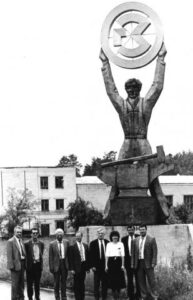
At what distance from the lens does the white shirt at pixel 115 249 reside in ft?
40.5

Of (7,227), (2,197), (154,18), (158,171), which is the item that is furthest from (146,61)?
(2,197)

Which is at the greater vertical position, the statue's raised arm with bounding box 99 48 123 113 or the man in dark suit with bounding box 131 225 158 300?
the statue's raised arm with bounding box 99 48 123 113

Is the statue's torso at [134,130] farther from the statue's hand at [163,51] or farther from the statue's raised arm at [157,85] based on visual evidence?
the statue's hand at [163,51]

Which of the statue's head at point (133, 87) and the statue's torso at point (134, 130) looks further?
the statue's torso at point (134, 130)

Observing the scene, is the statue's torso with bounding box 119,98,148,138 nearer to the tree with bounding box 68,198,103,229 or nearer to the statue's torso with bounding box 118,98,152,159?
the statue's torso with bounding box 118,98,152,159

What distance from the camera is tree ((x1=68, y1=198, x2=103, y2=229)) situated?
58812 millimetres

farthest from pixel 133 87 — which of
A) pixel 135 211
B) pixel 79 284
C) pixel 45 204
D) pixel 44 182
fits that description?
pixel 45 204

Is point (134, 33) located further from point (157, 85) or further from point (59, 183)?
point (59, 183)

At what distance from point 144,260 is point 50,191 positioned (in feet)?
174

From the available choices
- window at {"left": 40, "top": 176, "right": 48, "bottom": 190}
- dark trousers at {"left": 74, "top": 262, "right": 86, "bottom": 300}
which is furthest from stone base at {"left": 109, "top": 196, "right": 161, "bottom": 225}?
window at {"left": 40, "top": 176, "right": 48, "bottom": 190}

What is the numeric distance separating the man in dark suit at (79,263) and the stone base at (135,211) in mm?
1437

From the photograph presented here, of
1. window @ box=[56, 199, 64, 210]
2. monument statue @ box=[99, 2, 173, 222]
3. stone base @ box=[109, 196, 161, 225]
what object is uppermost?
window @ box=[56, 199, 64, 210]

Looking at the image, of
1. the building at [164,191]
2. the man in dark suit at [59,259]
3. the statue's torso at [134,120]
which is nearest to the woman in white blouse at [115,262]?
the man in dark suit at [59,259]

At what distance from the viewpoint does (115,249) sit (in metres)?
12.4
